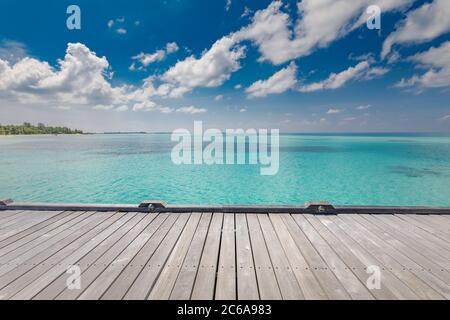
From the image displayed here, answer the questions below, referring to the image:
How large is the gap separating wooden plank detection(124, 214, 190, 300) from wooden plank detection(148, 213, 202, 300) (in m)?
0.05

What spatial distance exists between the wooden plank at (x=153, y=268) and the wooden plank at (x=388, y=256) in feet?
9.20

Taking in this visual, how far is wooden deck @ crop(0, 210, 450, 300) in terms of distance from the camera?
2240mm

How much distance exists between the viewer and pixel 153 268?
258 centimetres

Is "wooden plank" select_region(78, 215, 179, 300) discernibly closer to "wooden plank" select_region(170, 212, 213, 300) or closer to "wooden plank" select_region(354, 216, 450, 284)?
"wooden plank" select_region(170, 212, 213, 300)

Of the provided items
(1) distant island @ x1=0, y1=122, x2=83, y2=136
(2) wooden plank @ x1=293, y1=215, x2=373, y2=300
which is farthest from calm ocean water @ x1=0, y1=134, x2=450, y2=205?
(1) distant island @ x1=0, y1=122, x2=83, y2=136

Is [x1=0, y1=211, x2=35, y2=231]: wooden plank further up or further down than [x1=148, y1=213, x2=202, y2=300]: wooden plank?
further up

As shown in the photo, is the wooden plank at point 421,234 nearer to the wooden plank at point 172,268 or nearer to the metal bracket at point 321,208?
the metal bracket at point 321,208

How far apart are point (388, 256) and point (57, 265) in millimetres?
4313

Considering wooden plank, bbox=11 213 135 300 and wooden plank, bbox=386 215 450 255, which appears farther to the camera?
wooden plank, bbox=386 215 450 255

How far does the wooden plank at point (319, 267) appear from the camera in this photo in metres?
2.20

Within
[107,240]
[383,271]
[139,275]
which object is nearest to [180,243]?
[139,275]

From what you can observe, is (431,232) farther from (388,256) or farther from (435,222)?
(388,256)
